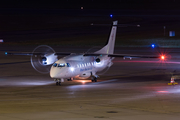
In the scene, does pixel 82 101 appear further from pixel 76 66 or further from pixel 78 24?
pixel 78 24

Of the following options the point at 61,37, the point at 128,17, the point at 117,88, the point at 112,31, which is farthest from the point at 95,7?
the point at 117,88

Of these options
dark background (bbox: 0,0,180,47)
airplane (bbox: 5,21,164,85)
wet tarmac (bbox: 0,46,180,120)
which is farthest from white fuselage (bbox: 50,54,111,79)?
dark background (bbox: 0,0,180,47)

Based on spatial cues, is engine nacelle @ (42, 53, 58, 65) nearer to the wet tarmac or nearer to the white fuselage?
the wet tarmac

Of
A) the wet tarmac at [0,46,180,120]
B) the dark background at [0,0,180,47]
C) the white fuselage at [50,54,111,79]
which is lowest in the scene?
the wet tarmac at [0,46,180,120]

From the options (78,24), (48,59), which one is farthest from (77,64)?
(78,24)

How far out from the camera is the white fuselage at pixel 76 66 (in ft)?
84.9

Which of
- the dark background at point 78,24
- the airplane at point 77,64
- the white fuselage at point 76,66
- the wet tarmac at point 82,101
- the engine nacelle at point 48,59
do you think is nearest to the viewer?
the wet tarmac at point 82,101

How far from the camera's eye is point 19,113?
15453 mm

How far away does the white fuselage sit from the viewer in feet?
84.9

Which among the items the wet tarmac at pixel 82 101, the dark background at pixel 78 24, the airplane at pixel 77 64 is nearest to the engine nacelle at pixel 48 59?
the airplane at pixel 77 64

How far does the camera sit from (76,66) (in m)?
27.5

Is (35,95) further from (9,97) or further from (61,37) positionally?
(61,37)

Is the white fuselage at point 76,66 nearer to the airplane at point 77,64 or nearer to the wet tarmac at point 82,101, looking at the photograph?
the airplane at point 77,64

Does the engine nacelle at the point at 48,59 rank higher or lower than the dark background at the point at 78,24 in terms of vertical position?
lower
